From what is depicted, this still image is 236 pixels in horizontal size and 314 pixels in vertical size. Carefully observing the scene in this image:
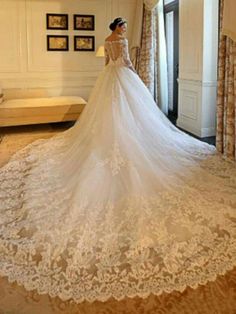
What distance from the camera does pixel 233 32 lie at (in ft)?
13.1

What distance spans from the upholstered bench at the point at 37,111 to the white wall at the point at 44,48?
85 cm

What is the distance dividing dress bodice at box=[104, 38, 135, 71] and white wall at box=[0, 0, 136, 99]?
331 centimetres

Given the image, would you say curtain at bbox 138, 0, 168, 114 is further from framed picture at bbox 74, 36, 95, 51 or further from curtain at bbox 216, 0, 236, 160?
curtain at bbox 216, 0, 236, 160

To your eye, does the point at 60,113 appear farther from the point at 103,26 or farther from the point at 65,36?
the point at 103,26

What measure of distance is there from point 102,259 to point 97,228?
364 millimetres

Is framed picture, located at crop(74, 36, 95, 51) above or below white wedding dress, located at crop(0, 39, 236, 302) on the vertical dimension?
above

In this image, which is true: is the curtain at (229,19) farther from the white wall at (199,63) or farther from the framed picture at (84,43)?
the framed picture at (84,43)

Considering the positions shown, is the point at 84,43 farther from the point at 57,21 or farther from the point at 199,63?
the point at 199,63

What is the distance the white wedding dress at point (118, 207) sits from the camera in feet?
7.23

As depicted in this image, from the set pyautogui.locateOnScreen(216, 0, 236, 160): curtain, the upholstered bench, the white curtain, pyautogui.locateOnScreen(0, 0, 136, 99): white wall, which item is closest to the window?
the white curtain

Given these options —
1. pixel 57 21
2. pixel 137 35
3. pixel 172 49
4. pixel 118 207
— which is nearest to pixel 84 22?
pixel 57 21

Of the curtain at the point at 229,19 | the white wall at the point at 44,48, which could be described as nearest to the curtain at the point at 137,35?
the white wall at the point at 44,48

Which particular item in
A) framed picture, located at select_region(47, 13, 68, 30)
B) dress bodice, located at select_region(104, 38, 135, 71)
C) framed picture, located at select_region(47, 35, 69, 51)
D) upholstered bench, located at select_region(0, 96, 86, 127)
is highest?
framed picture, located at select_region(47, 13, 68, 30)

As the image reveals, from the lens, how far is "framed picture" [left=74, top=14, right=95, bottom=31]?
24.6ft
